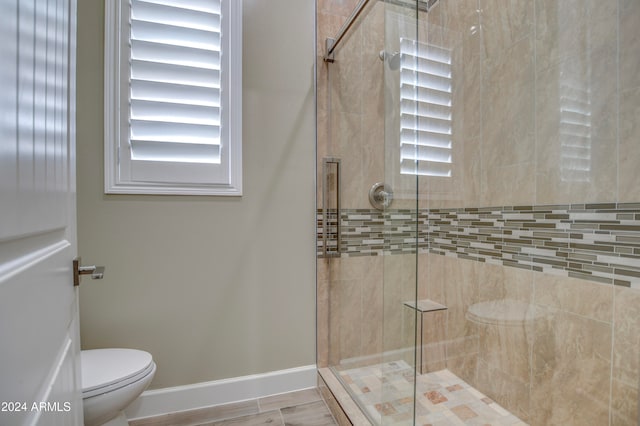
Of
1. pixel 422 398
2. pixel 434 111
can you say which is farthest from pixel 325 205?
pixel 422 398

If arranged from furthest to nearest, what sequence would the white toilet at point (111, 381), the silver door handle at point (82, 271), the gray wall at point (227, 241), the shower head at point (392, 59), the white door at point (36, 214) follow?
the gray wall at point (227, 241), the shower head at point (392, 59), the white toilet at point (111, 381), the silver door handle at point (82, 271), the white door at point (36, 214)

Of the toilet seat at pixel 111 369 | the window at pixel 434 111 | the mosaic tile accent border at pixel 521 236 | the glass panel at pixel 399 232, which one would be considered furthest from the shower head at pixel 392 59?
the toilet seat at pixel 111 369

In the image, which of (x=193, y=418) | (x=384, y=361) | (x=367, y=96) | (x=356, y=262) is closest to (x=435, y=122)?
(x=367, y=96)

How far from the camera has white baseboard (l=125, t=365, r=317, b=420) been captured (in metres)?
1.57

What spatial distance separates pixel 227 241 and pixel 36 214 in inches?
49.4

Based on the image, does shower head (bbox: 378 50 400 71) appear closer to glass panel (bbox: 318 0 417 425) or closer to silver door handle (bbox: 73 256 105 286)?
glass panel (bbox: 318 0 417 425)

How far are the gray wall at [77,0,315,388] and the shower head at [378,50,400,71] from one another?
0.64 metres

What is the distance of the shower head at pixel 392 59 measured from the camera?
122cm

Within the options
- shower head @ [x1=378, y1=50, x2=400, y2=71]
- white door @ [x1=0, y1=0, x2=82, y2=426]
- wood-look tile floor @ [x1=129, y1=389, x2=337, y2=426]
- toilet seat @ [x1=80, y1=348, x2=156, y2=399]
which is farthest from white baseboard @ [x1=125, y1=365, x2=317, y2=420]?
shower head @ [x1=378, y1=50, x2=400, y2=71]

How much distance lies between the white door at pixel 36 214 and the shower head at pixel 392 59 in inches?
40.6

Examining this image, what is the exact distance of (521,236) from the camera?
4.86 ft

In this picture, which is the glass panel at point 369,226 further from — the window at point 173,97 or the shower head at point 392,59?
the window at point 173,97

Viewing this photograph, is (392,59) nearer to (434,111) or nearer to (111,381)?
(434,111)

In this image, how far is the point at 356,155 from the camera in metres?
1.66
